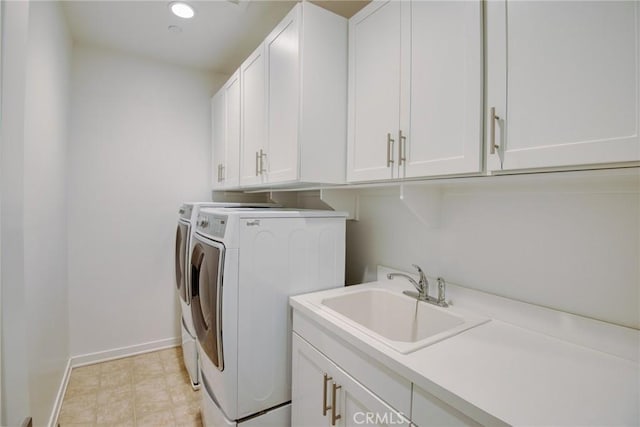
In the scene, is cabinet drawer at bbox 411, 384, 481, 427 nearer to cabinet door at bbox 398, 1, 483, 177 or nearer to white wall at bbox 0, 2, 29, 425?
cabinet door at bbox 398, 1, 483, 177

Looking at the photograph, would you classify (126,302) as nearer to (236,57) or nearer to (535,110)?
(236,57)

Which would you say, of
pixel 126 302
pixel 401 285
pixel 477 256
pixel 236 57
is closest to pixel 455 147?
pixel 477 256

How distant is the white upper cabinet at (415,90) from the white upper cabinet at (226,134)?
1.11 m

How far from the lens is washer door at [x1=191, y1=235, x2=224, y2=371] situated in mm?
1356

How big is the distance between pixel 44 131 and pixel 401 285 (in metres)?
2.10

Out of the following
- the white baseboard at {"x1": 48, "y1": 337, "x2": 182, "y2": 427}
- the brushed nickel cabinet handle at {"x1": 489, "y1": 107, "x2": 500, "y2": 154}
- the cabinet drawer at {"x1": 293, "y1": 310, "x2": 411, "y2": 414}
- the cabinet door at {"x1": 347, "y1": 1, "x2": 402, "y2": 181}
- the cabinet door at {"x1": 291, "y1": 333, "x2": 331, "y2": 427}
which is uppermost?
the cabinet door at {"x1": 347, "y1": 1, "x2": 402, "y2": 181}

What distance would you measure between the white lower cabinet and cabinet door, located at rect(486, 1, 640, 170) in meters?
0.86

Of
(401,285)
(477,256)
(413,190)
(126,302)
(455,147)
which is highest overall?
(455,147)

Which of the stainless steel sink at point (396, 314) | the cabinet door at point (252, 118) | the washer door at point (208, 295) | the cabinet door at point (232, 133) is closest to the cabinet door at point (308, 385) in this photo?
the stainless steel sink at point (396, 314)

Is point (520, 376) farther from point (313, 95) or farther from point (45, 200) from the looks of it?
point (45, 200)

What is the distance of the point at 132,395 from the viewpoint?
2.11m

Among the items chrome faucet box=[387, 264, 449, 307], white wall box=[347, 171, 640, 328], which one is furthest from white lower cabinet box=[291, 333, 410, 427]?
white wall box=[347, 171, 640, 328]

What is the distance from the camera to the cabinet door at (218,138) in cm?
262

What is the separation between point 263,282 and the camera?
1443 millimetres
